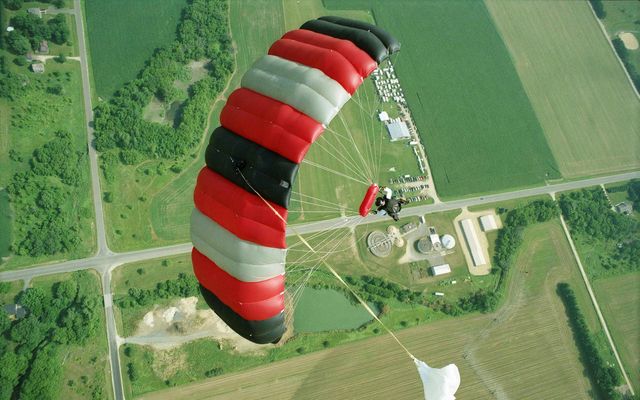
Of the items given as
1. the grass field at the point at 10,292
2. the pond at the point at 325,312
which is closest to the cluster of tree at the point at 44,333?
the grass field at the point at 10,292

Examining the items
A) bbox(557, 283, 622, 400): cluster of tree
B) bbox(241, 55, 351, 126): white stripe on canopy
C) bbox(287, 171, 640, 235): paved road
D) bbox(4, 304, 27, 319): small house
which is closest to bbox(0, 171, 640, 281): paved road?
Result: bbox(287, 171, 640, 235): paved road

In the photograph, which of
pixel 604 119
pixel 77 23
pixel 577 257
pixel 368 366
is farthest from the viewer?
pixel 604 119

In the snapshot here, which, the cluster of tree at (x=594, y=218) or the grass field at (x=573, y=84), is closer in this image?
the cluster of tree at (x=594, y=218)

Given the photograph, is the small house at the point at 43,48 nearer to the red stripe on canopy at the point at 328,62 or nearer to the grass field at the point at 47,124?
the grass field at the point at 47,124

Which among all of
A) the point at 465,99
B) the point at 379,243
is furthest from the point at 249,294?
the point at 465,99

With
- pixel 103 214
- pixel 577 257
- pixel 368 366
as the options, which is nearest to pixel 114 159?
pixel 103 214

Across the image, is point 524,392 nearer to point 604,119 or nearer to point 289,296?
point 289,296

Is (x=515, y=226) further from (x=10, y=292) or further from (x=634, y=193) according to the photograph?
(x=10, y=292)
